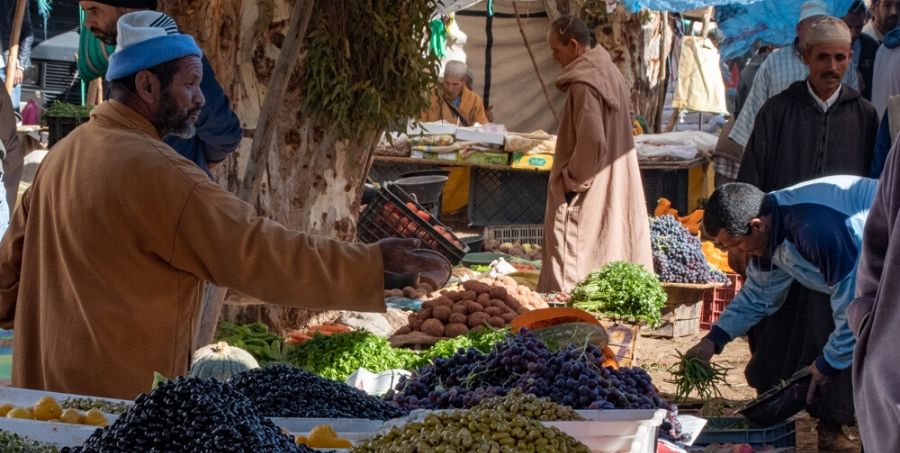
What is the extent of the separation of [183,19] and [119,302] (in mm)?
3351

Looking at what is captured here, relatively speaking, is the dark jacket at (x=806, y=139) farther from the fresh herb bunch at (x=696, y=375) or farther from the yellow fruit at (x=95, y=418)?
the yellow fruit at (x=95, y=418)

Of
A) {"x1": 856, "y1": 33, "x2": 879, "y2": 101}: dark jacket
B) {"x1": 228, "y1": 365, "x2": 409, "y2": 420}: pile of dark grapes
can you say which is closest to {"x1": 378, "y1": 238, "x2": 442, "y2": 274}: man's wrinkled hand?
{"x1": 228, "y1": 365, "x2": 409, "y2": 420}: pile of dark grapes

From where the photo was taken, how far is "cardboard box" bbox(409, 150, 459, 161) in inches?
515

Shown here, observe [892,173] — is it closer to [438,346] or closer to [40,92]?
[438,346]

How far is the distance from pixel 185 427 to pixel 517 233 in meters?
10.2

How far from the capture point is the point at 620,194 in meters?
8.92

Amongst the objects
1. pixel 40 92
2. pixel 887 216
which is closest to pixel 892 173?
pixel 887 216

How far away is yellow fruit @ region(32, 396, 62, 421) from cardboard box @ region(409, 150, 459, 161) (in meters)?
9.99

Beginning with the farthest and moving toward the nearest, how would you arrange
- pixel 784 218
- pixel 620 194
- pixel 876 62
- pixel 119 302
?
pixel 620 194
pixel 876 62
pixel 784 218
pixel 119 302

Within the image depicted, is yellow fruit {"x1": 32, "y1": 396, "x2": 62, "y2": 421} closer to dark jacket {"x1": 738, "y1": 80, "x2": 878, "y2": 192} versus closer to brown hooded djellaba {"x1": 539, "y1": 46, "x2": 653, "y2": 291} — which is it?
dark jacket {"x1": 738, "y1": 80, "x2": 878, "y2": 192}

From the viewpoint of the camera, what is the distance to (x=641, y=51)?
1453 centimetres

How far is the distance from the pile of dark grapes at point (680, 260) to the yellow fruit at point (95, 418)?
21.1 feet

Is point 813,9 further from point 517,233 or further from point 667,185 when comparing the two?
point 517,233

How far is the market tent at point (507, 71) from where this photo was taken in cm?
1845
